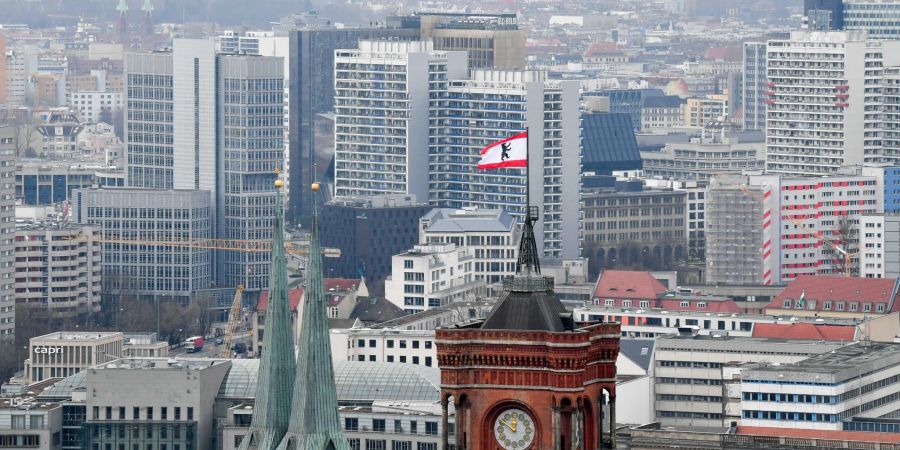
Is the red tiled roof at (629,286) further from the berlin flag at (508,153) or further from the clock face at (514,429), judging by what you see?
the clock face at (514,429)

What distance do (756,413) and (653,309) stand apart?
130 ft

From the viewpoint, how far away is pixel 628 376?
141m

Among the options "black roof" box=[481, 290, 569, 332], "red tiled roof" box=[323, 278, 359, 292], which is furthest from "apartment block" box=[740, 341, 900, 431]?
"black roof" box=[481, 290, 569, 332]

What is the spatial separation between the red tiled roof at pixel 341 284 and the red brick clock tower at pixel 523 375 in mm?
112491

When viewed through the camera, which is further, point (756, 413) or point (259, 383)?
point (756, 413)

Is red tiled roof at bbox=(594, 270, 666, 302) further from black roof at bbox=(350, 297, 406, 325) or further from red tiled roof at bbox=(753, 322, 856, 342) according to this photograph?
red tiled roof at bbox=(753, 322, 856, 342)

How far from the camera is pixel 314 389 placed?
95625 mm

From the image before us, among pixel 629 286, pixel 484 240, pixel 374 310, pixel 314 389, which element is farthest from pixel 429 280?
pixel 314 389

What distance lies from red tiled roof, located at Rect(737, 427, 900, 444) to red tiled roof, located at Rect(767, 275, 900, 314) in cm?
4282

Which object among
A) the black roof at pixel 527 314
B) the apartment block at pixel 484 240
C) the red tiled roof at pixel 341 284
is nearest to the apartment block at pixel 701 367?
the red tiled roof at pixel 341 284

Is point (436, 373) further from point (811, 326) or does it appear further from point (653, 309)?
point (653, 309)

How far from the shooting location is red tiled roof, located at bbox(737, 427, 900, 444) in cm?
12153

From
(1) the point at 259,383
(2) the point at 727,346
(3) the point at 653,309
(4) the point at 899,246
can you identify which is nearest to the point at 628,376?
(2) the point at 727,346

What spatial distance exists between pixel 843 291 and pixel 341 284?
30645 millimetres
